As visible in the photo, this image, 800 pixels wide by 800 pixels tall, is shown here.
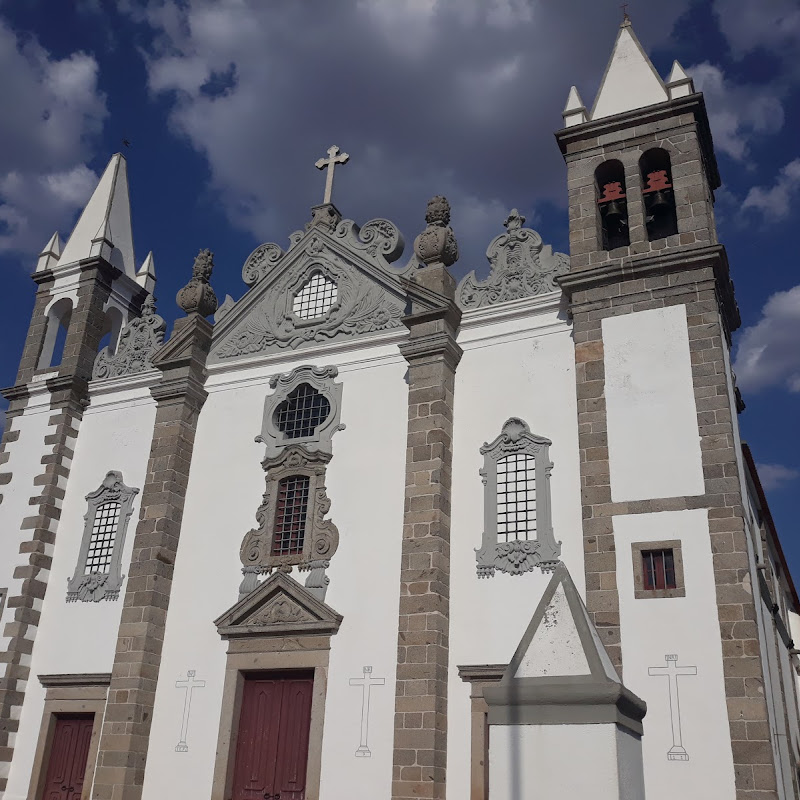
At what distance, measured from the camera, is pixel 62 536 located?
55.1 ft

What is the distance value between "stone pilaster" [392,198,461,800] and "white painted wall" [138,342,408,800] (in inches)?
15.0

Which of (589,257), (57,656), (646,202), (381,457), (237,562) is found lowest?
(57,656)

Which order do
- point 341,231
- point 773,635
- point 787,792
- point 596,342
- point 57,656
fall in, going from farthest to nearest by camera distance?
point 341,231 → point 57,656 → point 773,635 → point 596,342 → point 787,792

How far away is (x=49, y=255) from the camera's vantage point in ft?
66.0

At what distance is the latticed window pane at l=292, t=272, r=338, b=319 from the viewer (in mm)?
16359

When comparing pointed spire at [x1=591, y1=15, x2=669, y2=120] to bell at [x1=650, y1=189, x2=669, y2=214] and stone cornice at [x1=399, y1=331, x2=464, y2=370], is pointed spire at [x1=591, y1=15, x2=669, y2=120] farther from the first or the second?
stone cornice at [x1=399, y1=331, x2=464, y2=370]

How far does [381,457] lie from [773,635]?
6860 mm

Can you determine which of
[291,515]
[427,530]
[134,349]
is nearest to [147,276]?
[134,349]

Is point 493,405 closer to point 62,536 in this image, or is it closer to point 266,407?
point 266,407

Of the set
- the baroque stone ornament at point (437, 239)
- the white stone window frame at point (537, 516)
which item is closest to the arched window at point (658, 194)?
the baroque stone ornament at point (437, 239)

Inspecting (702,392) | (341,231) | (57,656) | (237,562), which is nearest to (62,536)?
(57,656)

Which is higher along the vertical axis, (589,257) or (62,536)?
(589,257)

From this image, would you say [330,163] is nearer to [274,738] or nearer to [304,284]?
[304,284]

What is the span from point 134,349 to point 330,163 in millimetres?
5447
